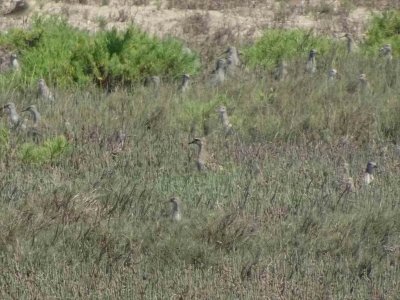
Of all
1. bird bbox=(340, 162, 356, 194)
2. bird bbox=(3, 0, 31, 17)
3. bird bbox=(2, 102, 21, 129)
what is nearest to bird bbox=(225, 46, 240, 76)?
bird bbox=(2, 102, 21, 129)

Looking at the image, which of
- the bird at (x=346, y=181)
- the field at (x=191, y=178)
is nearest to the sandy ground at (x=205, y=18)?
the field at (x=191, y=178)

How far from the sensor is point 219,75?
31.9 feet

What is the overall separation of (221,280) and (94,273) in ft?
2.16

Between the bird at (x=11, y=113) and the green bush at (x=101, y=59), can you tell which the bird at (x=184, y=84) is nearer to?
the green bush at (x=101, y=59)

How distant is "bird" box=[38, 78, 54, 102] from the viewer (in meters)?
8.74

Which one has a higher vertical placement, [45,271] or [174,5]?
[45,271]

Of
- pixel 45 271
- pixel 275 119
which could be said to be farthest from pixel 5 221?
pixel 275 119

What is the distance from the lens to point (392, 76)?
32.2ft

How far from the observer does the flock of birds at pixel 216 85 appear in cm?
673

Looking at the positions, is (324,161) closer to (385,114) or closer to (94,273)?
(385,114)

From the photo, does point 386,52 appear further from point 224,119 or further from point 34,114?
point 34,114

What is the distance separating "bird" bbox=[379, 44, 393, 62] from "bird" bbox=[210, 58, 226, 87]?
1.80 metres

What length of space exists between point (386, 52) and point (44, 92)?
13.1ft

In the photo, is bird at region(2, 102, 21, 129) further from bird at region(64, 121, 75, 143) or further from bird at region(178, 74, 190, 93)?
bird at region(178, 74, 190, 93)
